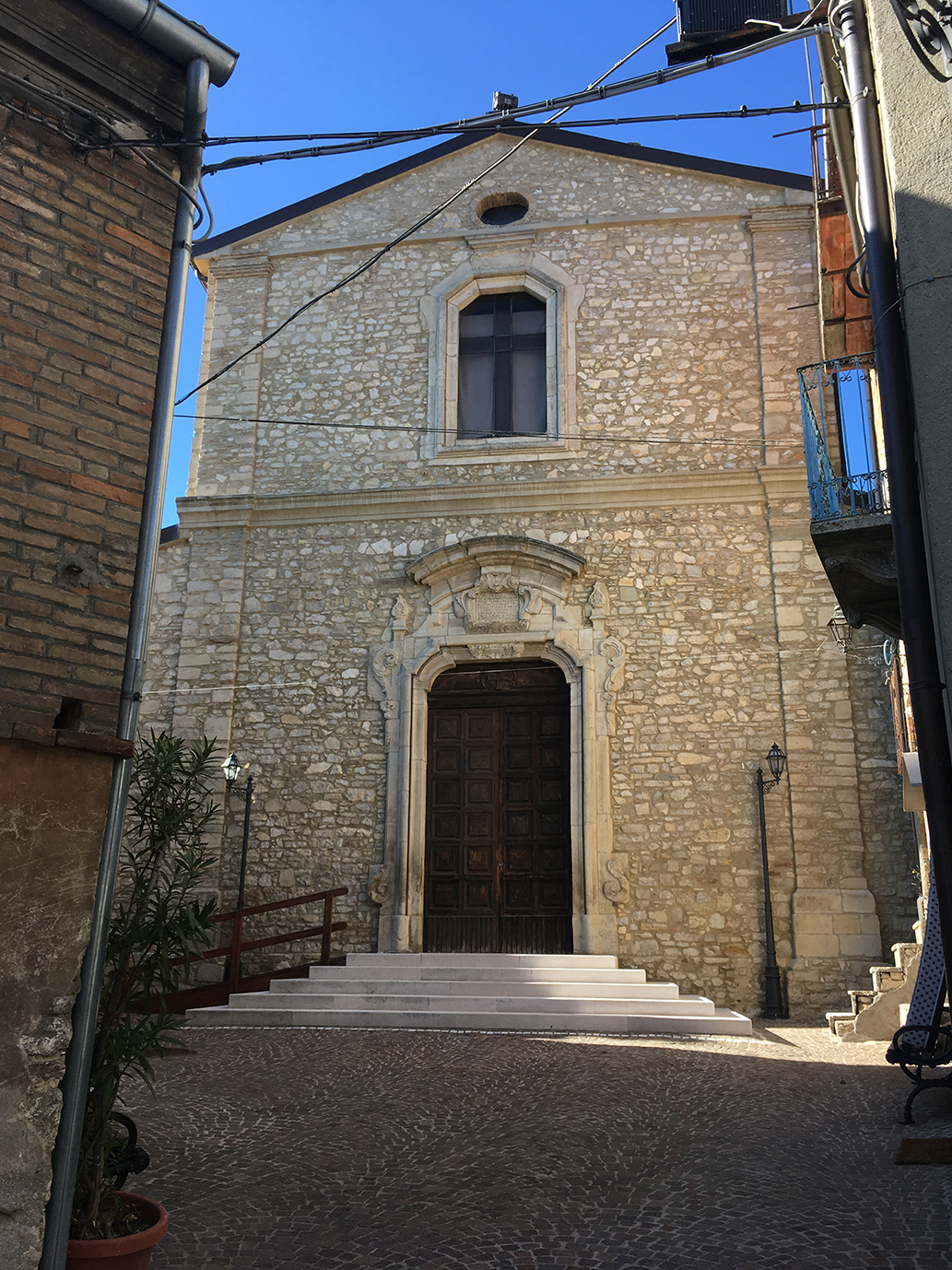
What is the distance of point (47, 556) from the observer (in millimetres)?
3805

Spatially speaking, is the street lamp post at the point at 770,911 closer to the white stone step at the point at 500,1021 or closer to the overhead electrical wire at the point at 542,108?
the white stone step at the point at 500,1021

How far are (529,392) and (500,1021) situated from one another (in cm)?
743

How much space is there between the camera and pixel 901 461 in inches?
193

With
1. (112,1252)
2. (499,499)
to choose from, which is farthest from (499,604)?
(112,1252)

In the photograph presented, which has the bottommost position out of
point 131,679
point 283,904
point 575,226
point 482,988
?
point 482,988

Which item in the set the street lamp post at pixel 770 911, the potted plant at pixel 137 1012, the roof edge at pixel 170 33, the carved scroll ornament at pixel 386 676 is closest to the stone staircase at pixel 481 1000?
the street lamp post at pixel 770 911

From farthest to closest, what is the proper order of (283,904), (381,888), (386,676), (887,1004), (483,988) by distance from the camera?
1. (386,676)
2. (381,888)
3. (283,904)
4. (483,988)
5. (887,1004)

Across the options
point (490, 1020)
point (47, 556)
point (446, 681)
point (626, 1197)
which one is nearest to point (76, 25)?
point (47, 556)

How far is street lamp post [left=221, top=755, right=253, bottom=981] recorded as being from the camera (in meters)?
11.0

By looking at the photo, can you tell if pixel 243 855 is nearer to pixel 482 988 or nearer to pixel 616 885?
pixel 482 988

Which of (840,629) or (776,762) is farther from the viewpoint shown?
(840,629)

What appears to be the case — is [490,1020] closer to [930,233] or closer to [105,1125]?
[105,1125]

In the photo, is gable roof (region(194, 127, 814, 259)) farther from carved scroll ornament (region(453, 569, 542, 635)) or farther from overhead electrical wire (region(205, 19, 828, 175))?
overhead electrical wire (region(205, 19, 828, 175))

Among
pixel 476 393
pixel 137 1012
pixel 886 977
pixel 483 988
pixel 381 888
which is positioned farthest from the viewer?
pixel 476 393
